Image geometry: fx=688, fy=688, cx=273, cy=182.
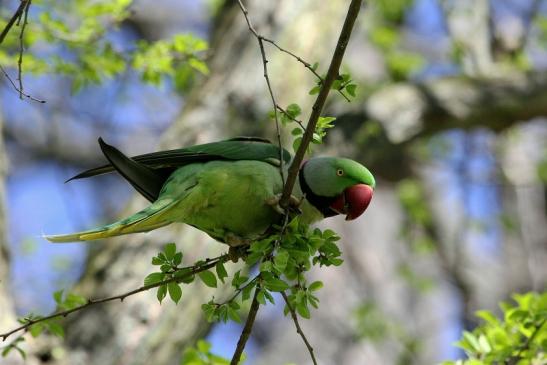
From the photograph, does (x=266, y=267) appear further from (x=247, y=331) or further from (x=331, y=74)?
(x=331, y=74)

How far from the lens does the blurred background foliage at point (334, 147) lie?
418cm

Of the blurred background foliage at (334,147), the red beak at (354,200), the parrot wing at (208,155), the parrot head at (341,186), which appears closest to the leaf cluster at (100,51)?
the blurred background foliage at (334,147)

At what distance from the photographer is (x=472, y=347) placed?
3.09 metres

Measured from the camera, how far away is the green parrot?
9.82 feet

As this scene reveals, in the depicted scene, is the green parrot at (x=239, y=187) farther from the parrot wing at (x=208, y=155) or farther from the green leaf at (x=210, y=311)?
the green leaf at (x=210, y=311)

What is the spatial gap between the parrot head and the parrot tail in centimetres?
64

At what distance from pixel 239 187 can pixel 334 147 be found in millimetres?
2436

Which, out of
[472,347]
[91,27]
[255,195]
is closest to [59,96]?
[91,27]

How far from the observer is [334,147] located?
17.6 ft

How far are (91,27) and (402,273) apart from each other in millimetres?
6002

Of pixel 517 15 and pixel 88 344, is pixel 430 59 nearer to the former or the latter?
pixel 517 15

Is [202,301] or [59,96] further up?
[59,96]

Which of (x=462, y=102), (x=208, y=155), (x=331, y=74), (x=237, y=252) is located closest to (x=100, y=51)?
(x=208, y=155)

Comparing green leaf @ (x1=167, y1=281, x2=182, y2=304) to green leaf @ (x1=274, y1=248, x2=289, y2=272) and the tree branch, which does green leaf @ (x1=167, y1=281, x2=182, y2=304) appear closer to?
green leaf @ (x1=274, y1=248, x2=289, y2=272)
